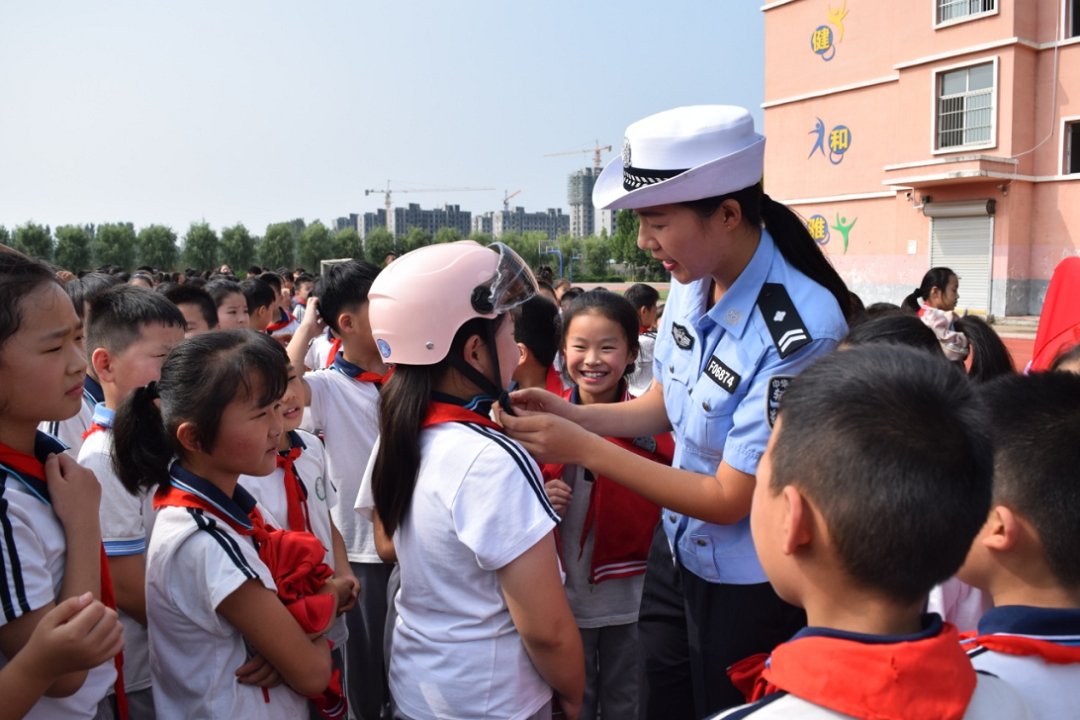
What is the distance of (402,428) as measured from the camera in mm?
1936

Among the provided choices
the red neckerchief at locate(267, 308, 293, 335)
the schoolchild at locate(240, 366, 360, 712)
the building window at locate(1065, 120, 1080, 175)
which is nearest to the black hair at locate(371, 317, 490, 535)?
the schoolchild at locate(240, 366, 360, 712)

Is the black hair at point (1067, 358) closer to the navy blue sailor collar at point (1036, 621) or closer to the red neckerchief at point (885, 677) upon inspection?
the navy blue sailor collar at point (1036, 621)

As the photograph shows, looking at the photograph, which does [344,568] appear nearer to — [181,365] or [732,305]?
[181,365]

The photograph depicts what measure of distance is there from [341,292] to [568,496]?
1.59 metres

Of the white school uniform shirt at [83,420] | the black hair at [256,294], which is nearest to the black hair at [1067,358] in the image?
the white school uniform shirt at [83,420]

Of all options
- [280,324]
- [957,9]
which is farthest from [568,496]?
[957,9]

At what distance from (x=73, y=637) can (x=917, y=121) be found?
→ 24.7 m

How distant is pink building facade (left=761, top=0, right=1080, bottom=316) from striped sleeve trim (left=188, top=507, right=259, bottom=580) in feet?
72.0

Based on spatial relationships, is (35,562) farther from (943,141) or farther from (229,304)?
(943,141)

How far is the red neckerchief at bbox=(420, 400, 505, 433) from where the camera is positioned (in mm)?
1933

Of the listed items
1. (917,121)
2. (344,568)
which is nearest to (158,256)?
(917,121)

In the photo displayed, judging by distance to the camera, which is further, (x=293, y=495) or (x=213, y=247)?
(x=213, y=247)

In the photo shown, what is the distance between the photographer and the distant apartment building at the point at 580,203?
422ft

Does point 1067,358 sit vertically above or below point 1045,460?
above
